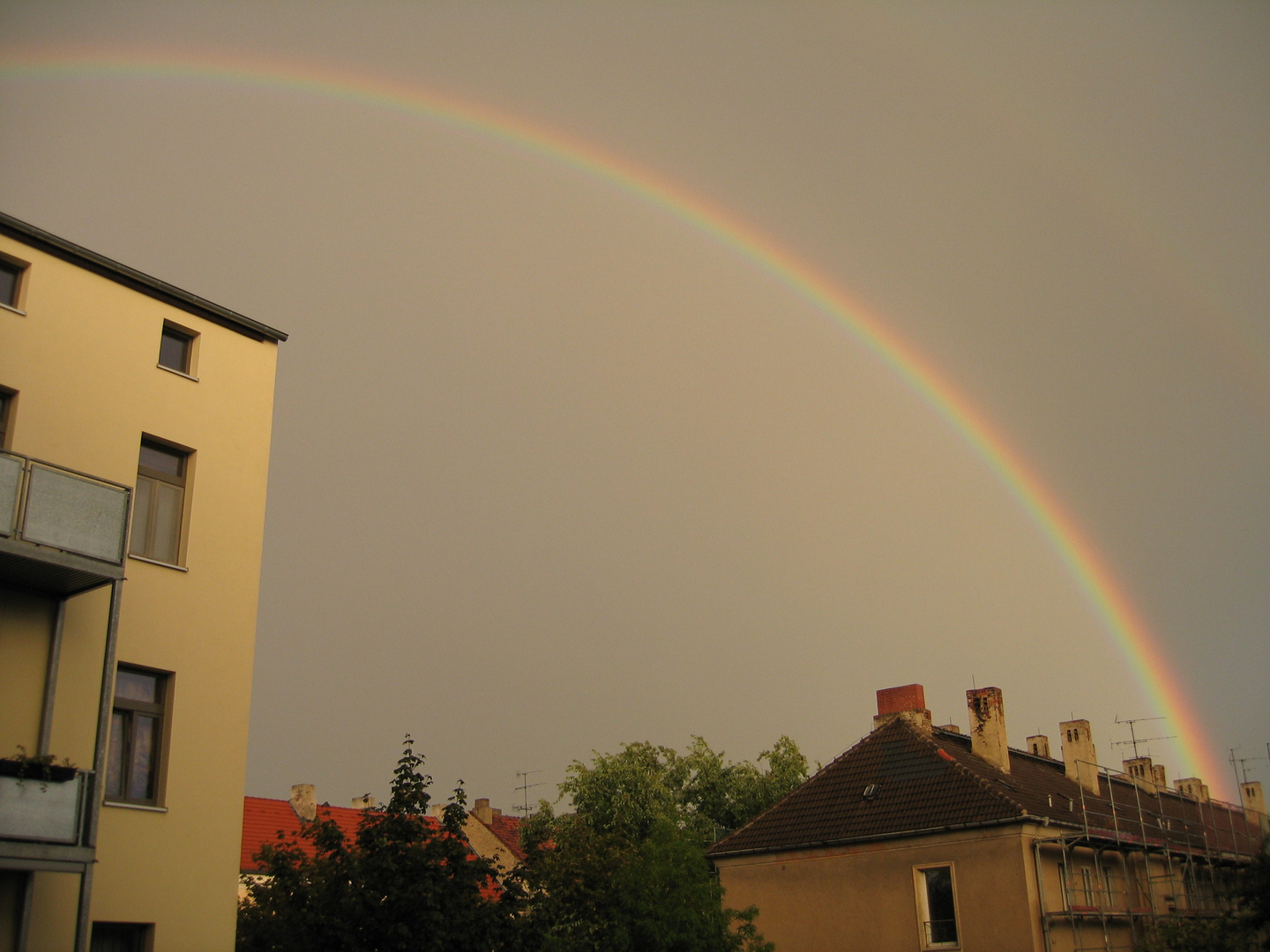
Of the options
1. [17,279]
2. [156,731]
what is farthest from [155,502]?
[17,279]

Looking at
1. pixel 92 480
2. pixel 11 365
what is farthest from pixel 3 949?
pixel 11 365

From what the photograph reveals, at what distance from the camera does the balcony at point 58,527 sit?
13.4m

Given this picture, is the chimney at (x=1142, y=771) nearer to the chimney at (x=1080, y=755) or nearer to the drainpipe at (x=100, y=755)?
the chimney at (x=1080, y=755)

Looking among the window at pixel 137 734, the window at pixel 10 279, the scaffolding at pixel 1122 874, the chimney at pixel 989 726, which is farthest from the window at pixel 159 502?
the chimney at pixel 989 726

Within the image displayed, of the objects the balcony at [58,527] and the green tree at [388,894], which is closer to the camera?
the balcony at [58,527]

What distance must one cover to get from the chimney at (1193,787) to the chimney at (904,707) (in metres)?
26.9

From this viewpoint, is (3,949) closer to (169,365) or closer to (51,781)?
(51,781)

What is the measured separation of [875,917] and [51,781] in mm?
21676

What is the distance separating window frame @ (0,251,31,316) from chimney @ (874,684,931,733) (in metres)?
25.8

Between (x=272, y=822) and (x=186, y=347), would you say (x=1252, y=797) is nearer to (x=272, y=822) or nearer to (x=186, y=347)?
Result: (x=272, y=822)

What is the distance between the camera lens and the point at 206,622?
16.7 meters

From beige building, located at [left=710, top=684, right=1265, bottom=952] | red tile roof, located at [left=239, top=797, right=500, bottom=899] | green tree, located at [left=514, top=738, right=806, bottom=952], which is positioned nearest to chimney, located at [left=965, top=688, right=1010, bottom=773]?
beige building, located at [left=710, top=684, right=1265, bottom=952]

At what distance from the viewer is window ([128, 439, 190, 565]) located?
54.0ft

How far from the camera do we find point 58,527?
13.8m
